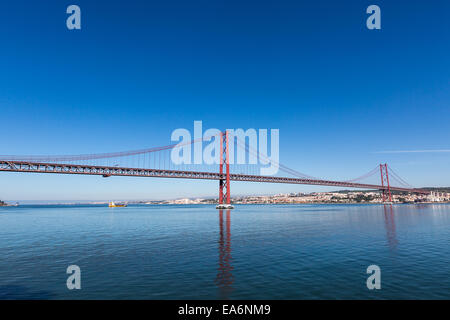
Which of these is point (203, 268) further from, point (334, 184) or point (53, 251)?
point (334, 184)

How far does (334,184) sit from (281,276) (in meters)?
94.0

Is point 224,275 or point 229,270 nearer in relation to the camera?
point 224,275

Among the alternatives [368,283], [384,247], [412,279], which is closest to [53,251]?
[368,283]

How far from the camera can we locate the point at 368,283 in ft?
29.8
